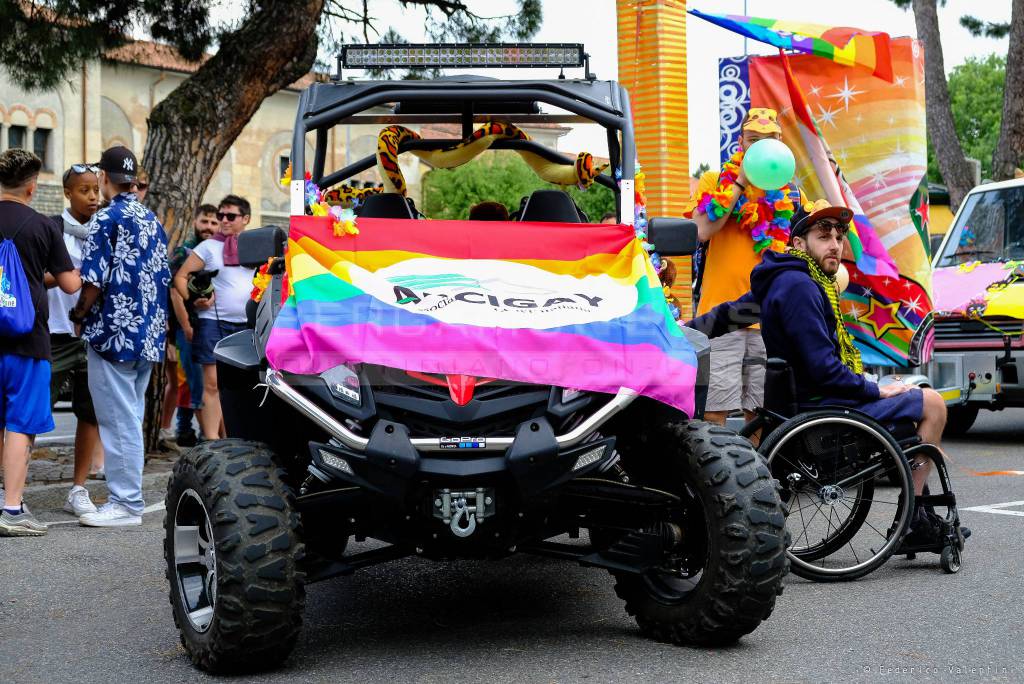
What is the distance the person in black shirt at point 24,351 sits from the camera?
24.8 feet

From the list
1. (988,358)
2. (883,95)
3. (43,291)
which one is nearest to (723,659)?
(43,291)

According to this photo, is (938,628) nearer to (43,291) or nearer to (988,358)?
(43,291)

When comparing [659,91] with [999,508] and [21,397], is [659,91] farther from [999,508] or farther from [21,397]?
[21,397]

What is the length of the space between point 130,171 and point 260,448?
3.61 m

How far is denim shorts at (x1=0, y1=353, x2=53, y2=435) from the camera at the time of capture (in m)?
7.54

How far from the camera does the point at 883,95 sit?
10320 mm

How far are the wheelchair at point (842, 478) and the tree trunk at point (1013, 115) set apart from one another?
58.3 ft

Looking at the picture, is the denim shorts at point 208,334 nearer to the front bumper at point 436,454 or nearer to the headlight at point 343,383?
the headlight at point 343,383

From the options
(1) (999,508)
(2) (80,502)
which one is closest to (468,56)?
(2) (80,502)

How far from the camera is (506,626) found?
5.46 m

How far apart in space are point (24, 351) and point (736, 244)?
4230 mm

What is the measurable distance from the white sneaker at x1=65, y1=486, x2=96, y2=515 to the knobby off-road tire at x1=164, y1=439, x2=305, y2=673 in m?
3.60

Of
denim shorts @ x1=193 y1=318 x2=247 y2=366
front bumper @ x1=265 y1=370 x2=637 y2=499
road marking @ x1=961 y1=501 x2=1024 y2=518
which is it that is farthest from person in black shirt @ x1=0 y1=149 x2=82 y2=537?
road marking @ x1=961 y1=501 x2=1024 y2=518

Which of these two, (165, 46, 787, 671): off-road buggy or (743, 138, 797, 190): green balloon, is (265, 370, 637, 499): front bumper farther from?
(743, 138, 797, 190): green balloon
